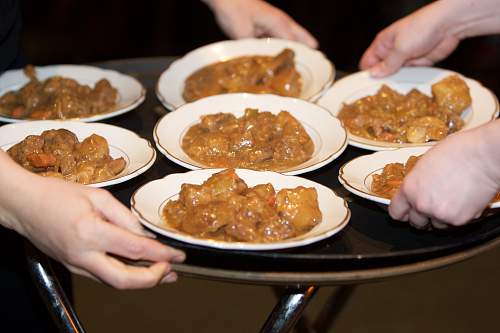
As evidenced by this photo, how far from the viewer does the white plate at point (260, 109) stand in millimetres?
2439

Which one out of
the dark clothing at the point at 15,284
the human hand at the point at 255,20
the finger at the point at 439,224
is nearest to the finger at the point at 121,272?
the finger at the point at 439,224

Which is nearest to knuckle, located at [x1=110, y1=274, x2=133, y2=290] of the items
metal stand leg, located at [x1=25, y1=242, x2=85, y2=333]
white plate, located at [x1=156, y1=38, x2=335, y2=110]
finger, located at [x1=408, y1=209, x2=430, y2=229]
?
metal stand leg, located at [x1=25, y1=242, x2=85, y2=333]

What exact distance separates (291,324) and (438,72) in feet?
4.77

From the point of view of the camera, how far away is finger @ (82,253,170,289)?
5.81 feet

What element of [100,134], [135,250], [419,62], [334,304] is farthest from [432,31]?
[135,250]

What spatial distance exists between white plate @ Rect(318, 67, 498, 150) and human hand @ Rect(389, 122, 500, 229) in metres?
0.89

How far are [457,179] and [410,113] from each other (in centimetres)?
92

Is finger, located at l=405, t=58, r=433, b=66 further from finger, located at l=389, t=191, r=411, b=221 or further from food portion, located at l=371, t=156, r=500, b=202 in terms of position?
finger, located at l=389, t=191, r=411, b=221

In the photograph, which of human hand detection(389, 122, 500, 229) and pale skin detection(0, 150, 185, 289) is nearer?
pale skin detection(0, 150, 185, 289)

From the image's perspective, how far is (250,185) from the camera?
2219 millimetres

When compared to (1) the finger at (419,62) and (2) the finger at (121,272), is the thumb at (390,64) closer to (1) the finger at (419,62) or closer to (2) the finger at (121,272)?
(1) the finger at (419,62)

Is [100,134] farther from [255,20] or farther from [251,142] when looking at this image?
[255,20]

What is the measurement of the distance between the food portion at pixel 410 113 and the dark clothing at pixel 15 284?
1.24 metres

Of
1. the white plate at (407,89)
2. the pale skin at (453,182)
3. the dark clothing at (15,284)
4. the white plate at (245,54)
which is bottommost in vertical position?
the dark clothing at (15,284)
